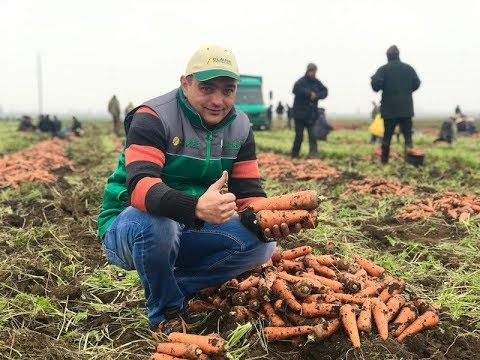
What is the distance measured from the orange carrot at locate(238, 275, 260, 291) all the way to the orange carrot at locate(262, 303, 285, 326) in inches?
6.0

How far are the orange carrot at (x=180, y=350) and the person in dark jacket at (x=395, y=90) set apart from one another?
8.66 meters

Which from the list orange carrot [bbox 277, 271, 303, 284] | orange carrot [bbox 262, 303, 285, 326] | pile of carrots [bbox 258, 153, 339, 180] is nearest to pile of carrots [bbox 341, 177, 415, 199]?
pile of carrots [bbox 258, 153, 339, 180]

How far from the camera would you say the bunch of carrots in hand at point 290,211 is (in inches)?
114

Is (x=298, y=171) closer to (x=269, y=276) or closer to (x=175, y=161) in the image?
(x=269, y=276)

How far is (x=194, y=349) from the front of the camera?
2.51 metres

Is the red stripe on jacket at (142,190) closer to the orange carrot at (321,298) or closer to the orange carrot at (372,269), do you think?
the orange carrot at (321,298)

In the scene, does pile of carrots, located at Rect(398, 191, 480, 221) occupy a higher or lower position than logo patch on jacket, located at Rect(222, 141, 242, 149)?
lower

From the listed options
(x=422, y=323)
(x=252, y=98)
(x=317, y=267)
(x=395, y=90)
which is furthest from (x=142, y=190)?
(x=252, y=98)

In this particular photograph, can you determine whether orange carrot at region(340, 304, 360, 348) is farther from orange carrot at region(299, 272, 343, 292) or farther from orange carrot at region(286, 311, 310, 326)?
orange carrot at region(299, 272, 343, 292)

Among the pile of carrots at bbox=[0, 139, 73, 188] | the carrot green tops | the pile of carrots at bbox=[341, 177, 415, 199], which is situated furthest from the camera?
the pile of carrots at bbox=[0, 139, 73, 188]

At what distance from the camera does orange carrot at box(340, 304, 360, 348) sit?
269 centimetres

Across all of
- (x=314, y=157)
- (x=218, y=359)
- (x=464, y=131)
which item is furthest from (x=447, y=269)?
(x=464, y=131)

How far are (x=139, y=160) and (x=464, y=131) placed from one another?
20513mm

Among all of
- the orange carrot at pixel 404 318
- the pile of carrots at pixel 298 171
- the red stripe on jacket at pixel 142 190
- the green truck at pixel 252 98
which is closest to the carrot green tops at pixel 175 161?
the red stripe on jacket at pixel 142 190
